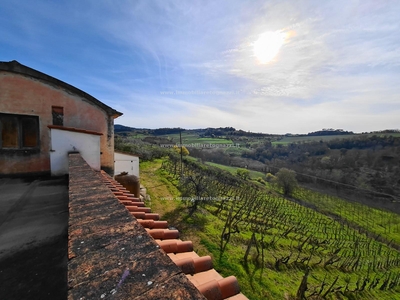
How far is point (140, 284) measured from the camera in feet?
3.20

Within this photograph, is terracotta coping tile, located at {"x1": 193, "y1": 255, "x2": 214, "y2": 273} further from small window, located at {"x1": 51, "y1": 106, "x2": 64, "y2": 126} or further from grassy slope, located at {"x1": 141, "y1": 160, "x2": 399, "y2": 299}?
grassy slope, located at {"x1": 141, "y1": 160, "x2": 399, "y2": 299}

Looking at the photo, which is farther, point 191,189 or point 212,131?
point 212,131

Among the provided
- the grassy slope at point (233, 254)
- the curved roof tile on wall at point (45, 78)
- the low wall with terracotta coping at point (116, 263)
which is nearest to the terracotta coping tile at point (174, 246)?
the low wall with terracotta coping at point (116, 263)

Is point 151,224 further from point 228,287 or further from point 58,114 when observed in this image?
point 58,114

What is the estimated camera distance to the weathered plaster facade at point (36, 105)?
5824 millimetres

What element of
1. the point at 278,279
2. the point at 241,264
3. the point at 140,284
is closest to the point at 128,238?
the point at 140,284

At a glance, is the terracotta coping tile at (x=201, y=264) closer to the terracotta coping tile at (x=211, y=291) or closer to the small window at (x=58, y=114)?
the terracotta coping tile at (x=211, y=291)

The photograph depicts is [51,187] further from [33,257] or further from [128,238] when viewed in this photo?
[128,238]

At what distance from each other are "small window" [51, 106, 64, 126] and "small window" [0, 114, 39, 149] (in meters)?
0.47

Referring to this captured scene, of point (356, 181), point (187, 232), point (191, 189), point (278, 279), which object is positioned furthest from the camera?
point (356, 181)

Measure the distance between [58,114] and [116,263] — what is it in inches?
283

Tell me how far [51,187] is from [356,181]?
231 feet

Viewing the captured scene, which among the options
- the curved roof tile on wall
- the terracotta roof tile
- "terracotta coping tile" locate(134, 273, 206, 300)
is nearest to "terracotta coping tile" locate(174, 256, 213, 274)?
the terracotta roof tile

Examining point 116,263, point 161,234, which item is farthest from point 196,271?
point 116,263
